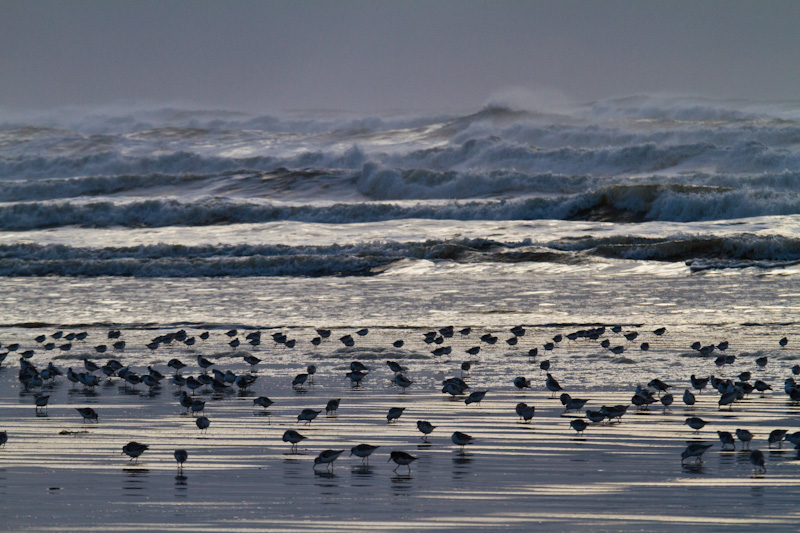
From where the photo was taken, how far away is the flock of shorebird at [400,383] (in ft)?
22.9

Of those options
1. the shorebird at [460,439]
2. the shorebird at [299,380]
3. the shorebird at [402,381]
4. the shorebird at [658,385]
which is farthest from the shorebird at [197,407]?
the shorebird at [658,385]

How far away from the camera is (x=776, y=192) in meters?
32.8

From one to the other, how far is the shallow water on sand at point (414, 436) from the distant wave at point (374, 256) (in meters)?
7.70

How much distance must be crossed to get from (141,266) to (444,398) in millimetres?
17761

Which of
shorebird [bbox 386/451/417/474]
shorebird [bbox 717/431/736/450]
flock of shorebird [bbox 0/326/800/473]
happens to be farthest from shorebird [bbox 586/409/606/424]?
shorebird [bbox 386/451/417/474]

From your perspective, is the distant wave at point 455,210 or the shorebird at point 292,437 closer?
the shorebird at point 292,437

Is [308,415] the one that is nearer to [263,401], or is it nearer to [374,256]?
[263,401]

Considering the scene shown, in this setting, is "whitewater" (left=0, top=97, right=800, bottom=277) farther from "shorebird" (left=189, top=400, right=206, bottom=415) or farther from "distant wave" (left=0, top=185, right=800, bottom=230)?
"shorebird" (left=189, top=400, right=206, bottom=415)

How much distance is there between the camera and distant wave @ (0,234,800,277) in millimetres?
24172

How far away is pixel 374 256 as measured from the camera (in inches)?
999

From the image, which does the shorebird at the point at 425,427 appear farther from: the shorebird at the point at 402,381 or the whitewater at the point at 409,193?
the whitewater at the point at 409,193

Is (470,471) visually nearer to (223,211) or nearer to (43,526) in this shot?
(43,526)

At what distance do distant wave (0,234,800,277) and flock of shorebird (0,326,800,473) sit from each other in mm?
10178

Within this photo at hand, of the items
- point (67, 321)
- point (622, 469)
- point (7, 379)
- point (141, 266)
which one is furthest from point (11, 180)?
point (622, 469)
